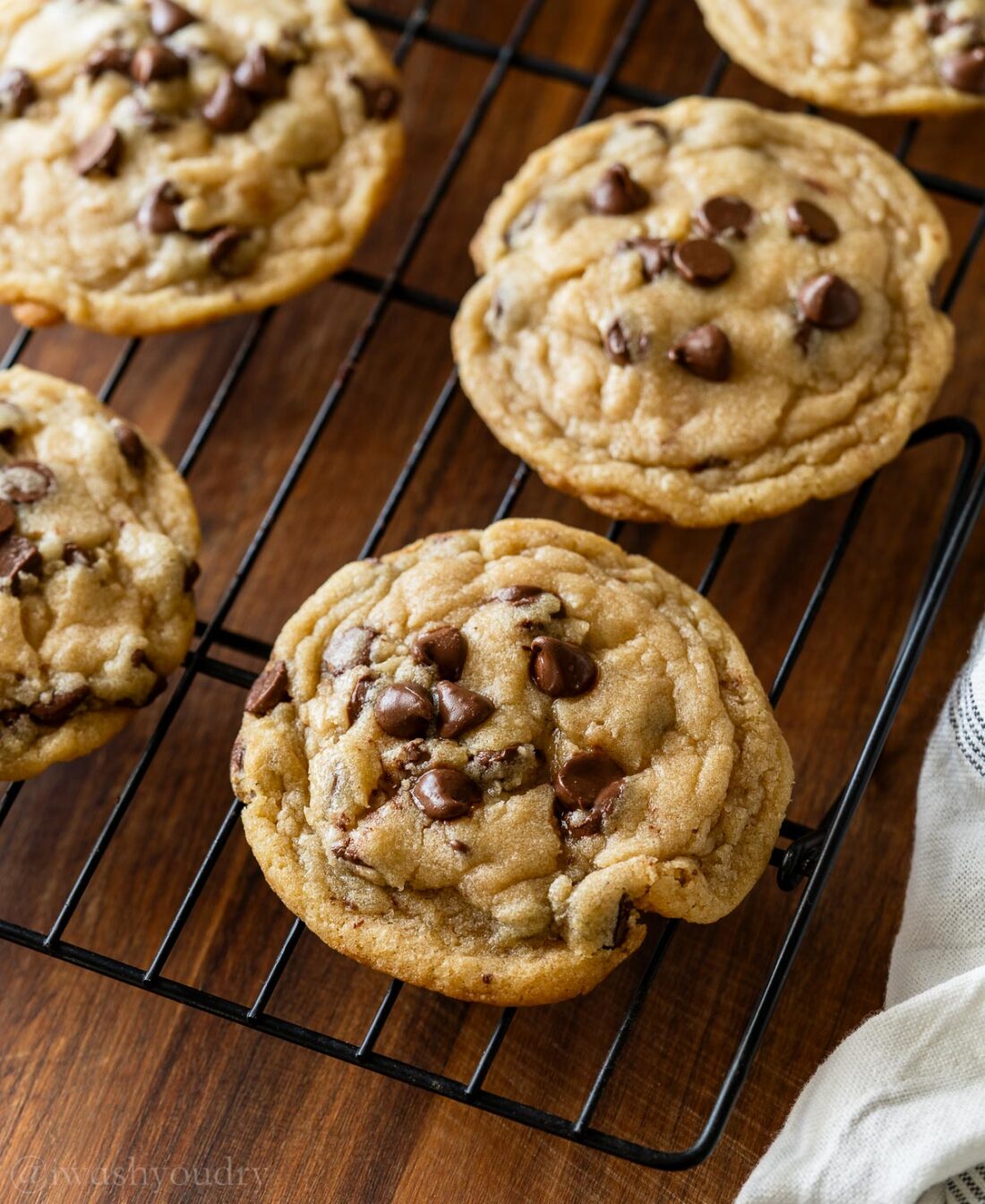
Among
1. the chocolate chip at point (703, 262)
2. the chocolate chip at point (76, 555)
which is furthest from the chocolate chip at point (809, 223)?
the chocolate chip at point (76, 555)

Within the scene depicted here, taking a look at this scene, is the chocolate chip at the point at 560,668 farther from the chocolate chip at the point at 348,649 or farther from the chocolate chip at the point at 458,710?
the chocolate chip at the point at 348,649

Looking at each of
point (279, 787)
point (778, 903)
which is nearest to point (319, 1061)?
point (279, 787)

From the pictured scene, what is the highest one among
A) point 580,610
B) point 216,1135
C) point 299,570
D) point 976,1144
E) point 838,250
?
point 838,250

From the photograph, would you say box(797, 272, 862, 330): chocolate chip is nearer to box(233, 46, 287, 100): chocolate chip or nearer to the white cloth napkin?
the white cloth napkin

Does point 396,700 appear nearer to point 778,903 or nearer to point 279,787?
point 279,787

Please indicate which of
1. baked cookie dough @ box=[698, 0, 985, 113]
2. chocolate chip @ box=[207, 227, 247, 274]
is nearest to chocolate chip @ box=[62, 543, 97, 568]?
chocolate chip @ box=[207, 227, 247, 274]

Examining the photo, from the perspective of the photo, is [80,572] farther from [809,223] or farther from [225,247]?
[809,223]

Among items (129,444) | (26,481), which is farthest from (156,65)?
(26,481)
